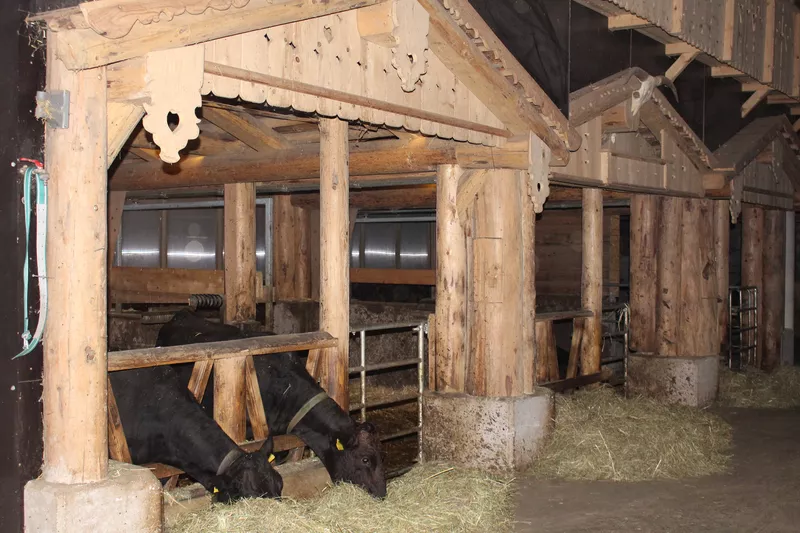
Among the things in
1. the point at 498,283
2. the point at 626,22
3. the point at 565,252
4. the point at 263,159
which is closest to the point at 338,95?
the point at 498,283

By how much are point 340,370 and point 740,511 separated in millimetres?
2974

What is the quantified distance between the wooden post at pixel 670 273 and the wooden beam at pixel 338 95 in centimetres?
411

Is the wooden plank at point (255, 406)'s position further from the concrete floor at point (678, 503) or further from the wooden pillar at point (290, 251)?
the wooden pillar at point (290, 251)

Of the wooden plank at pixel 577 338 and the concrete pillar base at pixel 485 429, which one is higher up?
the wooden plank at pixel 577 338

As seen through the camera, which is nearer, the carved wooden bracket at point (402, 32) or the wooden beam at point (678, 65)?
the carved wooden bracket at point (402, 32)

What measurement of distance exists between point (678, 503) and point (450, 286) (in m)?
2.35

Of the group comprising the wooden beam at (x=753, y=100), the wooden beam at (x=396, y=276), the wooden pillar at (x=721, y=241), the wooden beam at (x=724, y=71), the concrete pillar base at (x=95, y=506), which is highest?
the wooden beam at (x=724, y=71)

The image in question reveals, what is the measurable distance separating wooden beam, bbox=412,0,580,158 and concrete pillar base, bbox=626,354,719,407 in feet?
12.7

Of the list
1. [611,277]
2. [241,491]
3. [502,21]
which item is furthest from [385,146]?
[611,277]

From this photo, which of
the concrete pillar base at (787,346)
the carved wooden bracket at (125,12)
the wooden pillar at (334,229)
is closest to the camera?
the carved wooden bracket at (125,12)

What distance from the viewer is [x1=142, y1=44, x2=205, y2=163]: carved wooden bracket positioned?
12.5 ft

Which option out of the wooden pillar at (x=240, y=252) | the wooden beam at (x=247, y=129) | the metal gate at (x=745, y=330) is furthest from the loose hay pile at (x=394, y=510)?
the metal gate at (x=745, y=330)

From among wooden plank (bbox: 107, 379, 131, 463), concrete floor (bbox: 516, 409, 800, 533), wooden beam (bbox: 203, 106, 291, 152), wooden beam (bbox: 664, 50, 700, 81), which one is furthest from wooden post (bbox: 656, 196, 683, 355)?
wooden plank (bbox: 107, 379, 131, 463)

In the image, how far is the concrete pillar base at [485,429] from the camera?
6801 mm
